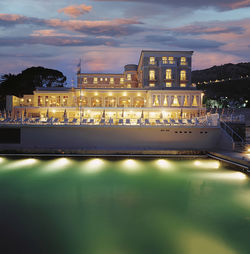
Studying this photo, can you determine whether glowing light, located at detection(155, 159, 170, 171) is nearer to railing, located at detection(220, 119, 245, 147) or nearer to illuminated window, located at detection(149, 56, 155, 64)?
railing, located at detection(220, 119, 245, 147)

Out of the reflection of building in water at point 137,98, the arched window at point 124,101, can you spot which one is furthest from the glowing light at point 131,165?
the arched window at point 124,101

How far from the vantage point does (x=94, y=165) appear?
16.0 m

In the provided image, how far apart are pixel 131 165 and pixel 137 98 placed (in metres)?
23.8

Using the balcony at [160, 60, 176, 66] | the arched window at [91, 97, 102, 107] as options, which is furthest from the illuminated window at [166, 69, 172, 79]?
the arched window at [91, 97, 102, 107]

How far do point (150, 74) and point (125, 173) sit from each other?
114ft

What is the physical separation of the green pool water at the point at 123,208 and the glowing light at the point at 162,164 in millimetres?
144

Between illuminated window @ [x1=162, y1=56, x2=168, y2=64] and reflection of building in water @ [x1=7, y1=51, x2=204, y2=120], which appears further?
illuminated window @ [x1=162, y1=56, x2=168, y2=64]

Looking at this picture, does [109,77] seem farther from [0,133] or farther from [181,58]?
[0,133]

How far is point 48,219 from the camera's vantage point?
8.24 meters

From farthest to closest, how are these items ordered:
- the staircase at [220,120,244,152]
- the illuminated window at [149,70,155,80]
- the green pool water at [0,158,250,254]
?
the illuminated window at [149,70,155,80], the staircase at [220,120,244,152], the green pool water at [0,158,250,254]

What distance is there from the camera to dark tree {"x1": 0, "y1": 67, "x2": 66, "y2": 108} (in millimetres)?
58969

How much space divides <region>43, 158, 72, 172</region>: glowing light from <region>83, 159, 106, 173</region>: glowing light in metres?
1.38

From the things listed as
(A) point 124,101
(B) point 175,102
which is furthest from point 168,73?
(A) point 124,101

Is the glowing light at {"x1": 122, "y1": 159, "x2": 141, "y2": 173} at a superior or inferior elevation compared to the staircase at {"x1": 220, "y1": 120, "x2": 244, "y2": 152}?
inferior
